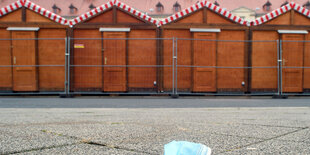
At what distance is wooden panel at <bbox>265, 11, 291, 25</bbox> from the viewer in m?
11.3

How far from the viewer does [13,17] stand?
1105 centimetres

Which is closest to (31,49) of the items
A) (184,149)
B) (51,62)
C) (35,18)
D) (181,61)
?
(51,62)

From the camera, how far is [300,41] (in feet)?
35.9

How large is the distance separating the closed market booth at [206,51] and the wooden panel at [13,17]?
5.09 meters

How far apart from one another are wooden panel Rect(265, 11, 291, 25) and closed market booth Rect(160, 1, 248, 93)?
101 centimetres

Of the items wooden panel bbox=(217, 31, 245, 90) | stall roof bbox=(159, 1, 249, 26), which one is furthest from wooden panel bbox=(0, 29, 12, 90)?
wooden panel bbox=(217, 31, 245, 90)

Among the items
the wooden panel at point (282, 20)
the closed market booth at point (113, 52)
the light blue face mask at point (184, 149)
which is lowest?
the light blue face mask at point (184, 149)

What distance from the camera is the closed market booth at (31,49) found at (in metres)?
10.7

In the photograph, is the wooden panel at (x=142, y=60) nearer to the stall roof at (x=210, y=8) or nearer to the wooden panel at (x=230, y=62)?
the stall roof at (x=210, y=8)

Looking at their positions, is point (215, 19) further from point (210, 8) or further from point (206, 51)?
point (206, 51)

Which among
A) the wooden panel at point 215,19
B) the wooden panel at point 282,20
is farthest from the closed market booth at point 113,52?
the wooden panel at point 282,20

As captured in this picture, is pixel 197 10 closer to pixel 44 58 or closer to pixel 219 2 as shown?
pixel 44 58

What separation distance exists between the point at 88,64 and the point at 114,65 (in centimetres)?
93

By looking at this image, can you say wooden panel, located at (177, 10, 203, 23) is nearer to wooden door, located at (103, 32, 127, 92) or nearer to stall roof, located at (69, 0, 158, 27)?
stall roof, located at (69, 0, 158, 27)
